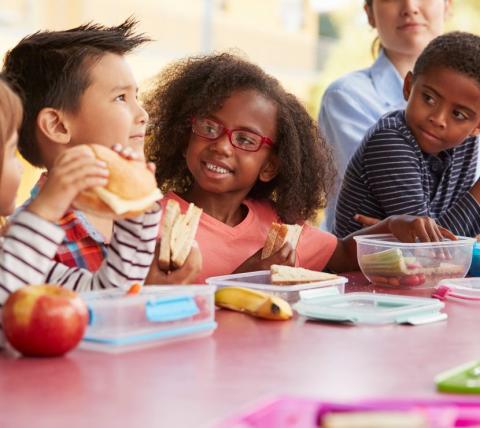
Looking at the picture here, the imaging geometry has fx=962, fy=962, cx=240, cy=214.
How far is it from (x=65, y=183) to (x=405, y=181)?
1449mm

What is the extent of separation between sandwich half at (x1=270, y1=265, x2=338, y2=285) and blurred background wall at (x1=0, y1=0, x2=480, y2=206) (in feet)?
28.3

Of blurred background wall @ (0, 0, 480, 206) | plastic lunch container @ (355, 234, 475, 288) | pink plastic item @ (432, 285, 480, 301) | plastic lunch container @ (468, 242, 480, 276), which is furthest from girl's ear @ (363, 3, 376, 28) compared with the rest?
blurred background wall @ (0, 0, 480, 206)

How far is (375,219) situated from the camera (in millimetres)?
2783

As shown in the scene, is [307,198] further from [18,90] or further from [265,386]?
[265,386]

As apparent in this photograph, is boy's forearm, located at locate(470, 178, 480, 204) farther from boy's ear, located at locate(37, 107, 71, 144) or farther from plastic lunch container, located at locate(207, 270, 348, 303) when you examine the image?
boy's ear, located at locate(37, 107, 71, 144)

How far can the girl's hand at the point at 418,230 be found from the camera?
241 centimetres

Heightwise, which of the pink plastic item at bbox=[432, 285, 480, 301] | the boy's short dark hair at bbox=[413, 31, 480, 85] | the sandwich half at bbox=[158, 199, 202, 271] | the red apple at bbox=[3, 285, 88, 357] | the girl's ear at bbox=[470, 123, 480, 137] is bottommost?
Answer: the pink plastic item at bbox=[432, 285, 480, 301]

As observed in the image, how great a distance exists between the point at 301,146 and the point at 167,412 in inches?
65.7

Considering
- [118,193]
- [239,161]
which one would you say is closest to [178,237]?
[118,193]

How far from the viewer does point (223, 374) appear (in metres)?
1.34

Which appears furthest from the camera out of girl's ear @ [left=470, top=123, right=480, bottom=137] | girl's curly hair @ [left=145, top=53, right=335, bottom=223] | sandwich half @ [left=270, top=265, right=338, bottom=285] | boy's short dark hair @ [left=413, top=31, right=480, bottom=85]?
girl's ear @ [left=470, top=123, right=480, bottom=137]

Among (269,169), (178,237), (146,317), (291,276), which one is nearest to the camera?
(146,317)

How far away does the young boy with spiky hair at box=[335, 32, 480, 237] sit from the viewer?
2.78 meters

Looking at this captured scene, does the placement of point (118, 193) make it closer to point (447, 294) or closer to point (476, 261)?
point (447, 294)
